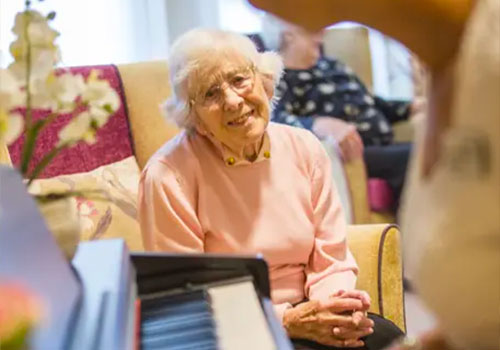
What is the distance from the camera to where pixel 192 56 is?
Answer: 60.1 inches

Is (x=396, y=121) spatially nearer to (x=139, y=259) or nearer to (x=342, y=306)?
(x=342, y=306)

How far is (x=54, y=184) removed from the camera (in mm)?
1853

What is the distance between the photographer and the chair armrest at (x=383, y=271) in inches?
65.8

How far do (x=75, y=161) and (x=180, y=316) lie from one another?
3.54 feet

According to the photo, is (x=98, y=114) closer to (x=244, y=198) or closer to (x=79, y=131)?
(x=79, y=131)

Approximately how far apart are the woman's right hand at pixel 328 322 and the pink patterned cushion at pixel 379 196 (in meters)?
1.56

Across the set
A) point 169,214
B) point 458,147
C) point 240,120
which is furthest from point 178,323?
point 240,120

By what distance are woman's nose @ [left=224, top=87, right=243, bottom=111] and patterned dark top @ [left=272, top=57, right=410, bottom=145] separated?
132cm

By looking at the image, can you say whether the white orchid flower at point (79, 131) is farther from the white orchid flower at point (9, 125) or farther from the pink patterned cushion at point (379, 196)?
the pink patterned cushion at point (379, 196)

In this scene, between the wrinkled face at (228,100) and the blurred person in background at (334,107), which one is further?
the blurred person in background at (334,107)

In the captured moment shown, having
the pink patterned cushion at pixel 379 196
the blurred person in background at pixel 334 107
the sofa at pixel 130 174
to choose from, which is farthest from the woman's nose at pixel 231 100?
the pink patterned cushion at pixel 379 196

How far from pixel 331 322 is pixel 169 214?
38cm

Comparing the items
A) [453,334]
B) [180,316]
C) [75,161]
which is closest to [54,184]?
[75,161]

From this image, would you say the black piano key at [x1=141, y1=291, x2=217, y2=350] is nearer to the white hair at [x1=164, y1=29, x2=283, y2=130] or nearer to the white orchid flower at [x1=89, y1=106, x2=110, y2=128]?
the white orchid flower at [x1=89, y1=106, x2=110, y2=128]
